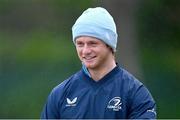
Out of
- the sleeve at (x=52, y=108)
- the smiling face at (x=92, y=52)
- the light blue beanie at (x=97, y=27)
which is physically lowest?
the sleeve at (x=52, y=108)

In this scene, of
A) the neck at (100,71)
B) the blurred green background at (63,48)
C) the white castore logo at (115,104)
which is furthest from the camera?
the blurred green background at (63,48)

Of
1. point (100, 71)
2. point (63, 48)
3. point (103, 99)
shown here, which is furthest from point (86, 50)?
point (63, 48)

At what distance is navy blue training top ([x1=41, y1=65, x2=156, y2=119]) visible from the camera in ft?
12.6

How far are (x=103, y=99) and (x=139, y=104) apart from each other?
0.21 m

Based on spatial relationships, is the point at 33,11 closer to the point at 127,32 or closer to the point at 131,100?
the point at 127,32

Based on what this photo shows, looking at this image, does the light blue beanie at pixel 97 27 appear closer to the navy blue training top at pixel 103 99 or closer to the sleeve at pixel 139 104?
the navy blue training top at pixel 103 99

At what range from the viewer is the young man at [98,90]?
385cm

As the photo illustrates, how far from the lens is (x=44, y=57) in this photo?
12719mm

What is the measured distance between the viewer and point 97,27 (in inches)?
157

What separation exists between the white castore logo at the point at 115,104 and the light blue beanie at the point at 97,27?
1.04 ft

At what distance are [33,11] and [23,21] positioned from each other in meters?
0.40

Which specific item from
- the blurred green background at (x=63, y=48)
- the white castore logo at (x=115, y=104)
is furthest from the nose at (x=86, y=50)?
the blurred green background at (x=63, y=48)

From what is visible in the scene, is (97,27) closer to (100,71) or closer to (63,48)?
(100,71)

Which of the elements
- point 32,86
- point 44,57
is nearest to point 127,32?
point 32,86
